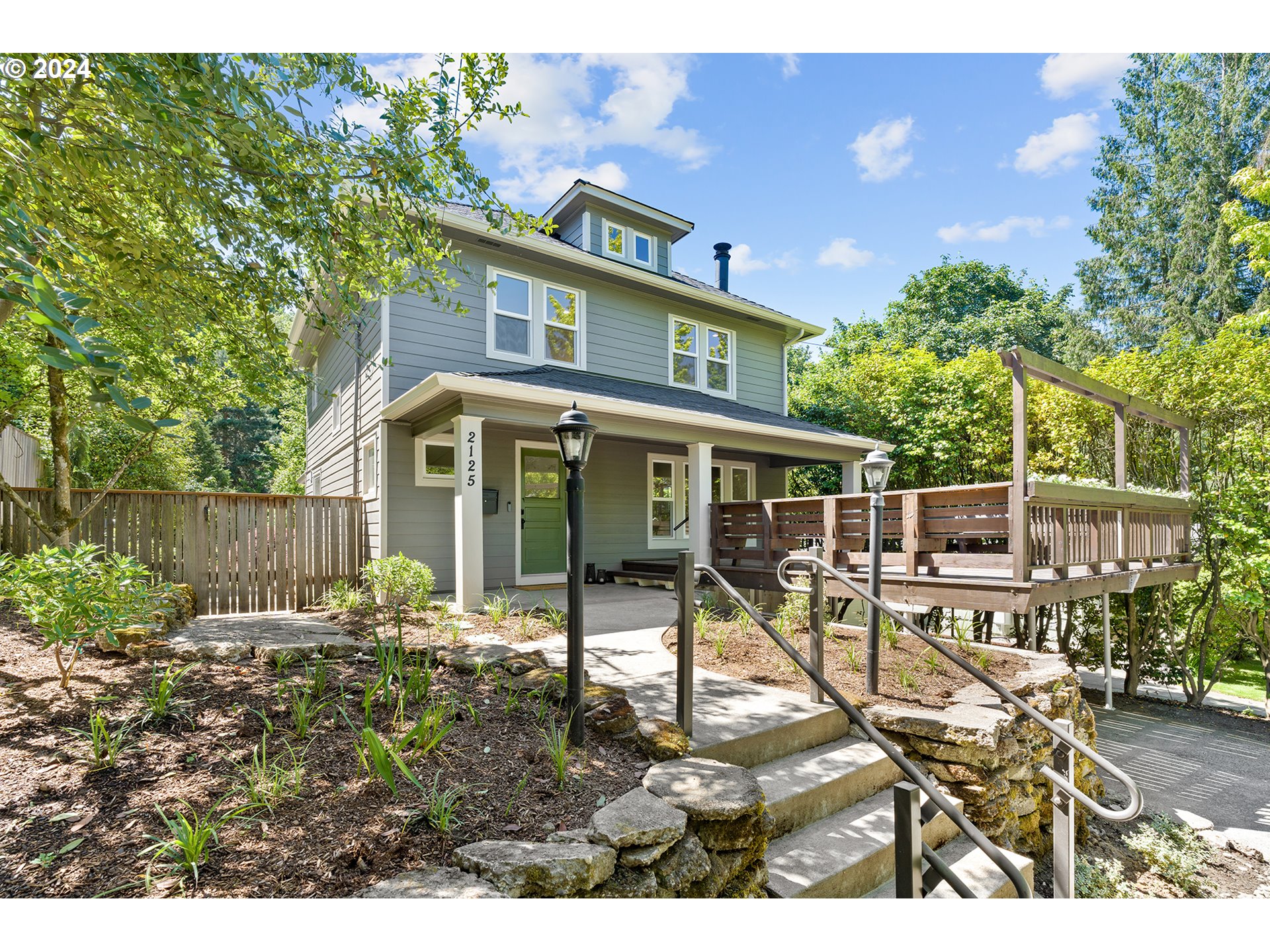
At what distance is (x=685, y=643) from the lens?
293 centimetres

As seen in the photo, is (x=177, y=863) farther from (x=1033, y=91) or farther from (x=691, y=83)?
(x=1033, y=91)

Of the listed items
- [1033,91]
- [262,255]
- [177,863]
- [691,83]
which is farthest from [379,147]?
[1033,91]

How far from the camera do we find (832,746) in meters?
3.40

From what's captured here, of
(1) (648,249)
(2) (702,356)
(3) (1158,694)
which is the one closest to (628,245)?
(1) (648,249)

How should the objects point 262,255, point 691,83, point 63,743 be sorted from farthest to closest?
point 262,255 → point 691,83 → point 63,743

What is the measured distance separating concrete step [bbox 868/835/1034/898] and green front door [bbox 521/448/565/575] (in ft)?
21.2

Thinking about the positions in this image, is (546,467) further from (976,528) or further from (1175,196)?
(1175,196)

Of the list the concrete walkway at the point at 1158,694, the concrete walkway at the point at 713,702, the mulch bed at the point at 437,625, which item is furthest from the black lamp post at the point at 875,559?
the concrete walkway at the point at 1158,694

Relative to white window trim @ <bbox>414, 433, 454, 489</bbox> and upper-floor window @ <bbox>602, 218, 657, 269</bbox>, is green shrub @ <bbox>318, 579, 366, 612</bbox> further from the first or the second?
upper-floor window @ <bbox>602, 218, 657, 269</bbox>

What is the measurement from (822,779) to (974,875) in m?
0.84

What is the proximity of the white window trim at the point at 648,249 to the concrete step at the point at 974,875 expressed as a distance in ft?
31.6

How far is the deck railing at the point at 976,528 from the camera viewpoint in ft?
17.8

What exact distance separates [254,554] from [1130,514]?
9.68 m

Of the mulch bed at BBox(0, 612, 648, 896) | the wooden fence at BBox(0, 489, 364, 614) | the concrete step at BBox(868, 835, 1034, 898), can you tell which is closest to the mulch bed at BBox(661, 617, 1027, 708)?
the concrete step at BBox(868, 835, 1034, 898)
